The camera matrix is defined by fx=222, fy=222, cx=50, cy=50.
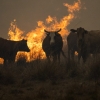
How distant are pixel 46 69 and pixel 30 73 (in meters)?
0.76

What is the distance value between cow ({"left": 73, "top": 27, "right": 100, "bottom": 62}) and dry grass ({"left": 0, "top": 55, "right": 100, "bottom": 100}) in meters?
2.40

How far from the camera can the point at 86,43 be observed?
13672 millimetres

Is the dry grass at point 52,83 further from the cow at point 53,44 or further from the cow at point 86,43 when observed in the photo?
the cow at point 53,44

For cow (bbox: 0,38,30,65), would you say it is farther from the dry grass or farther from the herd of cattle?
the dry grass

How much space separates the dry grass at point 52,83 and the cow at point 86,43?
7.88 ft

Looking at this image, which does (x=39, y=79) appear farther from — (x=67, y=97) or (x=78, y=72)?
(x=67, y=97)

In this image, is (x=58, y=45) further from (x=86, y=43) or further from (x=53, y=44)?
(x=86, y=43)

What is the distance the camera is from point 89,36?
569 inches

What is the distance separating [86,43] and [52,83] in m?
6.21

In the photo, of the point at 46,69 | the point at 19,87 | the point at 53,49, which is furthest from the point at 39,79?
the point at 53,49

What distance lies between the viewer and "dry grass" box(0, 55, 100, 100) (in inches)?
236

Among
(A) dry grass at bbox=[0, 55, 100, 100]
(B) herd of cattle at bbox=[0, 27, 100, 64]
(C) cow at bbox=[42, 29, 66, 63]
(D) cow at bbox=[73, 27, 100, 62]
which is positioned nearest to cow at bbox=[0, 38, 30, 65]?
(B) herd of cattle at bbox=[0, 27, 100, 64]

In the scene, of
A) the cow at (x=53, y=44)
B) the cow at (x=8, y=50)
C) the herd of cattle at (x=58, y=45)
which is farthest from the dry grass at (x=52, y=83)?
the cow at (x=8, y=50)

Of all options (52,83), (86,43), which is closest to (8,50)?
(86,43)
